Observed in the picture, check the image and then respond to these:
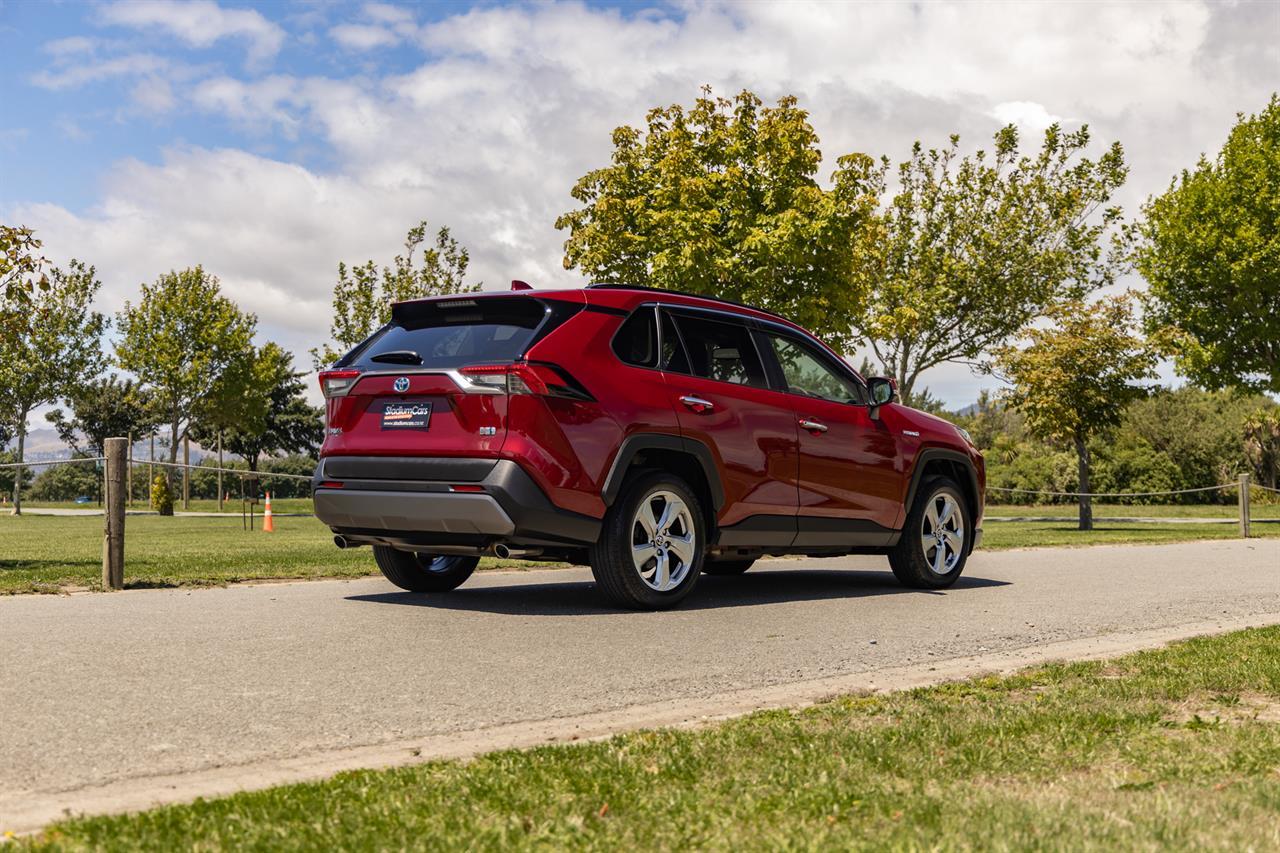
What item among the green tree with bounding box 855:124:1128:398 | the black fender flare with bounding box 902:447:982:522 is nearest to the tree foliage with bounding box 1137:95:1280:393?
the green tree with bounding box 855:124:1128:398

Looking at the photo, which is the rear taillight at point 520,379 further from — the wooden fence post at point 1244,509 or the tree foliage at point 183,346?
the tree foliage at point 183,346

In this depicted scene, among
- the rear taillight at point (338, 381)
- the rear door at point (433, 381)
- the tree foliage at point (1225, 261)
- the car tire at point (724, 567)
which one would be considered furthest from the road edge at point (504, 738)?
the tree foliage at point (1225, 261)

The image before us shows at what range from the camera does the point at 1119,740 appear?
4219mm

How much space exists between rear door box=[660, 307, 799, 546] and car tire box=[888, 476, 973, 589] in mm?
1618

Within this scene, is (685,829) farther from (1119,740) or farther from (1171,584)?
(1171,584)

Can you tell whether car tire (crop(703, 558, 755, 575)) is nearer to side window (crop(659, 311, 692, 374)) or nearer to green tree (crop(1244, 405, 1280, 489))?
side window (crop(659, 311, 692, 374))

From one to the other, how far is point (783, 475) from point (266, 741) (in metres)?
5.11

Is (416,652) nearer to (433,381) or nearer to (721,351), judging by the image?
(433,381)

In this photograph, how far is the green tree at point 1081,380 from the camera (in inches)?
1115

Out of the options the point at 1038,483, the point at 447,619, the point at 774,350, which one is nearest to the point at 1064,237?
the point at 1038,483

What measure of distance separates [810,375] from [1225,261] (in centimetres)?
2655

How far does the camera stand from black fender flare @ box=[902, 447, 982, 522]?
10.0 m

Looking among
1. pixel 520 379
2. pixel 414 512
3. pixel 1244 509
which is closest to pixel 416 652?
pixel 414 512

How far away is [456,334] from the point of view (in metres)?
7.88
